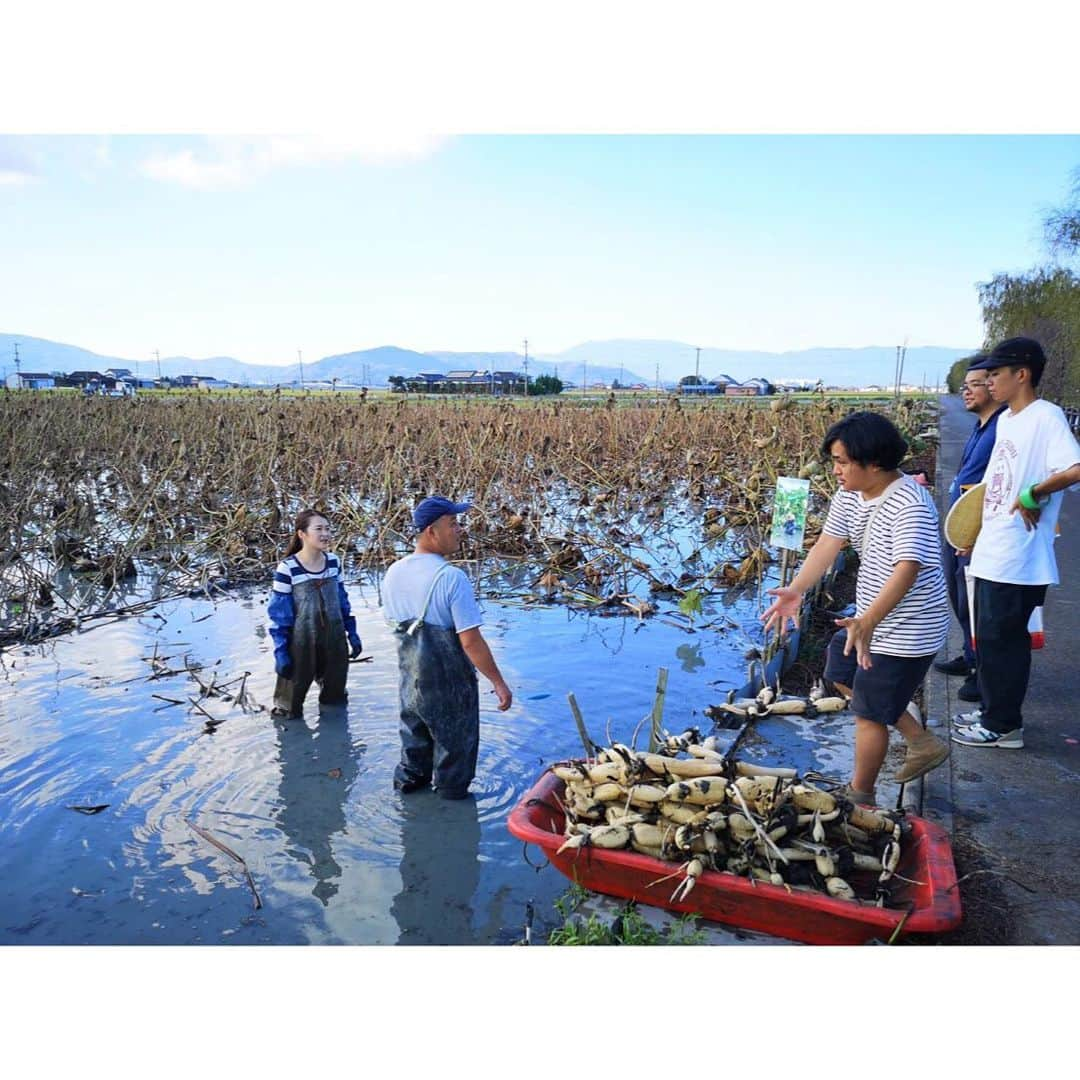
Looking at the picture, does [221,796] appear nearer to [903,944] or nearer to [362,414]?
[903,944]

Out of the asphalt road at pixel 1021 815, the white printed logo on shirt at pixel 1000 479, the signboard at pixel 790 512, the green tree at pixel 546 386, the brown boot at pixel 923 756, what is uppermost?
the green tree at pixel 546 386

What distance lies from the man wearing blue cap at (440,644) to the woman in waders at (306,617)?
122cm

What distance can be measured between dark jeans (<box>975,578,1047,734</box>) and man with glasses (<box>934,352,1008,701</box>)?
43 centimetres

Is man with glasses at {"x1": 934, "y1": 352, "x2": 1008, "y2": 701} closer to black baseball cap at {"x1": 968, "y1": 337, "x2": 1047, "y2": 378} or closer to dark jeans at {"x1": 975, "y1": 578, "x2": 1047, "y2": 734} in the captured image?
black baseball cap at {"x1": 968, "y1": 337, "x2": 1047, "y2": 378}

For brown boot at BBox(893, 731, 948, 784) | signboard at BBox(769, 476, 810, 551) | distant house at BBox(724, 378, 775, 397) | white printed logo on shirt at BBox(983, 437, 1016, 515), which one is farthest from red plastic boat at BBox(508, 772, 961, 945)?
distant house at BBox(724, 378, 775, 397)

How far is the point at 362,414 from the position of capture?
15992mm

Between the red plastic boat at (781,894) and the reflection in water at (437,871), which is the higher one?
the red plastic boat at (781,894)

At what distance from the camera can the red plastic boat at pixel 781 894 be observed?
253 centimetres

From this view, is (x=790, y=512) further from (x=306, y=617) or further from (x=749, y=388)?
(x=749, y=388)

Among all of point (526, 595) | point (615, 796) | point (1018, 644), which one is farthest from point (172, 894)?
point (526, 595)

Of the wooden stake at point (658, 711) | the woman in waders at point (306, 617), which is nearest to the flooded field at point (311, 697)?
the woman in waders at point (306, 617)

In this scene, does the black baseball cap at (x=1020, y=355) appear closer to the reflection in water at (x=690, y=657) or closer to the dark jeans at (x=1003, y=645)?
the dark jeans at (x=1003, y=645)

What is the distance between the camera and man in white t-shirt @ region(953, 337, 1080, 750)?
3592 millimetres

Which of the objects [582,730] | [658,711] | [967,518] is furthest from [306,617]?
[967,518]
